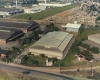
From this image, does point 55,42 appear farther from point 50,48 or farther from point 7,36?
point 7,36

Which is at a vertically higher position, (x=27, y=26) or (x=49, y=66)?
(x=27, y=26)

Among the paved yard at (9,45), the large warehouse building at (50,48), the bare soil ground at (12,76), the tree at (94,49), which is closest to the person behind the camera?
the bare soil ground at (12,76)

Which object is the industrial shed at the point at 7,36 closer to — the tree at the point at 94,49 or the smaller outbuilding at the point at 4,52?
the smaller outbuilding at the point at 4,52

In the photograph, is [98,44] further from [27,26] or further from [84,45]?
[27,26]

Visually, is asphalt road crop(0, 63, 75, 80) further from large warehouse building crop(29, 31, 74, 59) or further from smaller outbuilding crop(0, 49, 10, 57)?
large warehouse building crop(29, 31, 74, 59)

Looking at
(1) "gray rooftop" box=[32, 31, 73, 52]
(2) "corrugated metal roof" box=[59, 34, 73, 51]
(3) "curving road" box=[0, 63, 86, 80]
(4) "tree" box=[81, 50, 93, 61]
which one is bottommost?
(3) "curving road" box=[0, 63, 86, 80]

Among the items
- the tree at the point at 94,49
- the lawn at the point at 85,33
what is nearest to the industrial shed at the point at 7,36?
the lawn at the point at 85,33

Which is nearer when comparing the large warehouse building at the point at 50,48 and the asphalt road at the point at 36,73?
the asphalt road at the point at 36,73

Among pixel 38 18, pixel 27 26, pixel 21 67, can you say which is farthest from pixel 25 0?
pixel 21 67

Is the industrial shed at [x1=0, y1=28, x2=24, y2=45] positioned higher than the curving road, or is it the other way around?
the industrial shed at [x1=0, y1=28, x2=24, y2=45]

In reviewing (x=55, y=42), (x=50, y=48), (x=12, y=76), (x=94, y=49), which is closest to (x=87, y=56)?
(x=94, y=49)

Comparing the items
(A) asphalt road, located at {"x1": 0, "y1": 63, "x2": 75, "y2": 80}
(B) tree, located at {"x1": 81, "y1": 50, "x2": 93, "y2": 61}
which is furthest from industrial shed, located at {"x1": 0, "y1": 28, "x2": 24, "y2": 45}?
(B) tree, located at {"x1": 81, "y1": 50, "x2": 93, "y2": 61}
